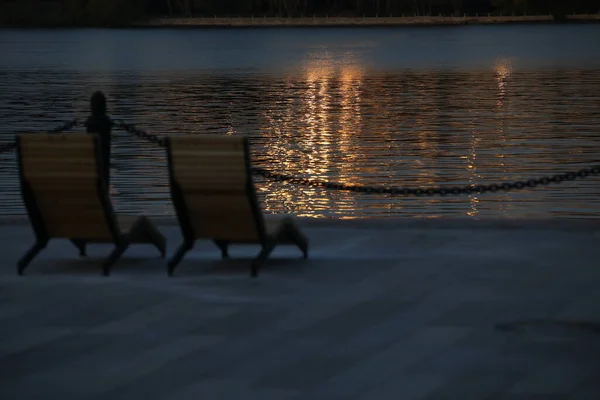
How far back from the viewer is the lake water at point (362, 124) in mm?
21203

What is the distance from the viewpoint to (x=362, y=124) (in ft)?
126

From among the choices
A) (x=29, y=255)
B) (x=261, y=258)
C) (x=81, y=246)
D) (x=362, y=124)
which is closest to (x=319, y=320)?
(x=261, y=258)

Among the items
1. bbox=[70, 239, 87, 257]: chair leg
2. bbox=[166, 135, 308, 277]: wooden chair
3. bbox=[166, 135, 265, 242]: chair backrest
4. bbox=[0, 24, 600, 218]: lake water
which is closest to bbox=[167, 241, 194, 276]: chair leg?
bbox=[166, 135, 308, 277]: wooden chair

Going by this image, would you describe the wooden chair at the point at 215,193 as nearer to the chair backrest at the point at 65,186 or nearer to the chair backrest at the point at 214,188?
the chair backrest at the point at 214,188

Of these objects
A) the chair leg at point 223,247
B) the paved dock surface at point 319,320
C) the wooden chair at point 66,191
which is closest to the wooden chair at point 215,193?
the paved dock surface at point 319,320

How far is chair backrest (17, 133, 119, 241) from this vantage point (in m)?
9.86

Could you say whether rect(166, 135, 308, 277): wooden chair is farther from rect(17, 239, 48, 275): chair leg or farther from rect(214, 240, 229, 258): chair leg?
rect(17, 239, 48, 275): chair leg

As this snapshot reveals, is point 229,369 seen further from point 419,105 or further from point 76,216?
point 419,105

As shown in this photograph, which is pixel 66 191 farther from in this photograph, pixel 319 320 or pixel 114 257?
pixel 319 320

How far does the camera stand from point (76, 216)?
10125 millimetres

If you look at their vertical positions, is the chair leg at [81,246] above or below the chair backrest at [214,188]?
below

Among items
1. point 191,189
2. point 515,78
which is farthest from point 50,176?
point 515,78

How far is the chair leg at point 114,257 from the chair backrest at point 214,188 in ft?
1.65

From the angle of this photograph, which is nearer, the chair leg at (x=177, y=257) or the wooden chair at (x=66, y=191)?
the wooden chair at (x=66, y=191)
